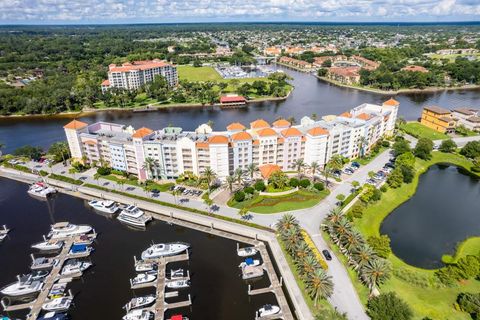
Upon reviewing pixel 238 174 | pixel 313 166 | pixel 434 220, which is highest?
pixel 238 174

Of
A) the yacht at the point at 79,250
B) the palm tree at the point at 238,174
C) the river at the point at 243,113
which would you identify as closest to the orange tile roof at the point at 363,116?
the river at the point at 243,113

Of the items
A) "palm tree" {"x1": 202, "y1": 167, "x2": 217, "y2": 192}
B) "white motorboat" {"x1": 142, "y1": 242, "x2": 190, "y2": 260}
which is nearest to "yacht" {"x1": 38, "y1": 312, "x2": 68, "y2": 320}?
"white motorboat" {"x1": 142, "y1": 242, "x2": 190, "y2": 260}

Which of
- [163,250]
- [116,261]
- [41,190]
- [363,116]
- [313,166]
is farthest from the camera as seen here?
[363,116]

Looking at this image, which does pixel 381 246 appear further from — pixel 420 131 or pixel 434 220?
pixel 420 131

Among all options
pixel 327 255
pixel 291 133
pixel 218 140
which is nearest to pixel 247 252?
pixel 327 255

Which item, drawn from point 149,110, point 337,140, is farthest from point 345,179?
point 149,110

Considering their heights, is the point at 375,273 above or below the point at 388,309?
above
